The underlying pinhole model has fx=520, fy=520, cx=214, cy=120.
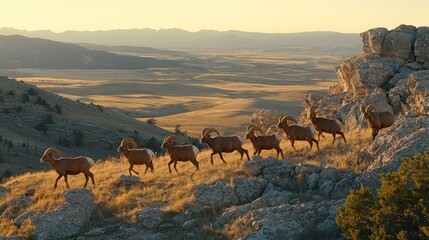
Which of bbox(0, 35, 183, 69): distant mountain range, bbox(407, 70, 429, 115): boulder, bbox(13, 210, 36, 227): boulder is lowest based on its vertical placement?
bbox(0, 35, 183, 69): distant mountain range

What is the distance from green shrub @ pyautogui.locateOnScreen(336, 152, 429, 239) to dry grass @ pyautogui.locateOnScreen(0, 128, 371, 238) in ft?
10.4

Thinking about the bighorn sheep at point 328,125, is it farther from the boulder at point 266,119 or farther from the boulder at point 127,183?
the boulder at point 266,119

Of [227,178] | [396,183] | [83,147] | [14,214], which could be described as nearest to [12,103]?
[83,147]

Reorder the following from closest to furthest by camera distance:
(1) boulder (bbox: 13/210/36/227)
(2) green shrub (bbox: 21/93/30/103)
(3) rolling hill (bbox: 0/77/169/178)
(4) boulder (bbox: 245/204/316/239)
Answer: (4) boulder (bbox: 245/204/316/239) → (1) boulder (bbox: 13/210/36/227) → (3) rolling hill (bbox: 0/77/169/178) → (2) green shrub (bbox: 21/93/30/103)

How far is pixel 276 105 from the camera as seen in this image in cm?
8619

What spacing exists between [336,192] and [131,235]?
17.5ft

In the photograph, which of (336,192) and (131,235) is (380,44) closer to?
(336,192)

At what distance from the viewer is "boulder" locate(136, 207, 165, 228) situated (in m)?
13.4

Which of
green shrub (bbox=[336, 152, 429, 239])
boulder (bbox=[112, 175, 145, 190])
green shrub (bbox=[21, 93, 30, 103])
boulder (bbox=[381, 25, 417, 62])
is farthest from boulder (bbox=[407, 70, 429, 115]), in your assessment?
green shrub (bbox=[21, 93, 30, 103])

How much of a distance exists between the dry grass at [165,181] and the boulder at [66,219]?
429mm

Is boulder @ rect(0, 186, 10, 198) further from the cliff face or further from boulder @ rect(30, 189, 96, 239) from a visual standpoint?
the cliff face

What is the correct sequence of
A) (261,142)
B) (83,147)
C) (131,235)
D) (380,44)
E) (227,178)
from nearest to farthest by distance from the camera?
(131,235), (227,178), (261,142), (380,44), (83,147)

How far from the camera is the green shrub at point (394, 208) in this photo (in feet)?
31.7

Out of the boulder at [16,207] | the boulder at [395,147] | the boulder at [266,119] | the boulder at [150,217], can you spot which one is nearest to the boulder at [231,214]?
the boulder at [150,217]
